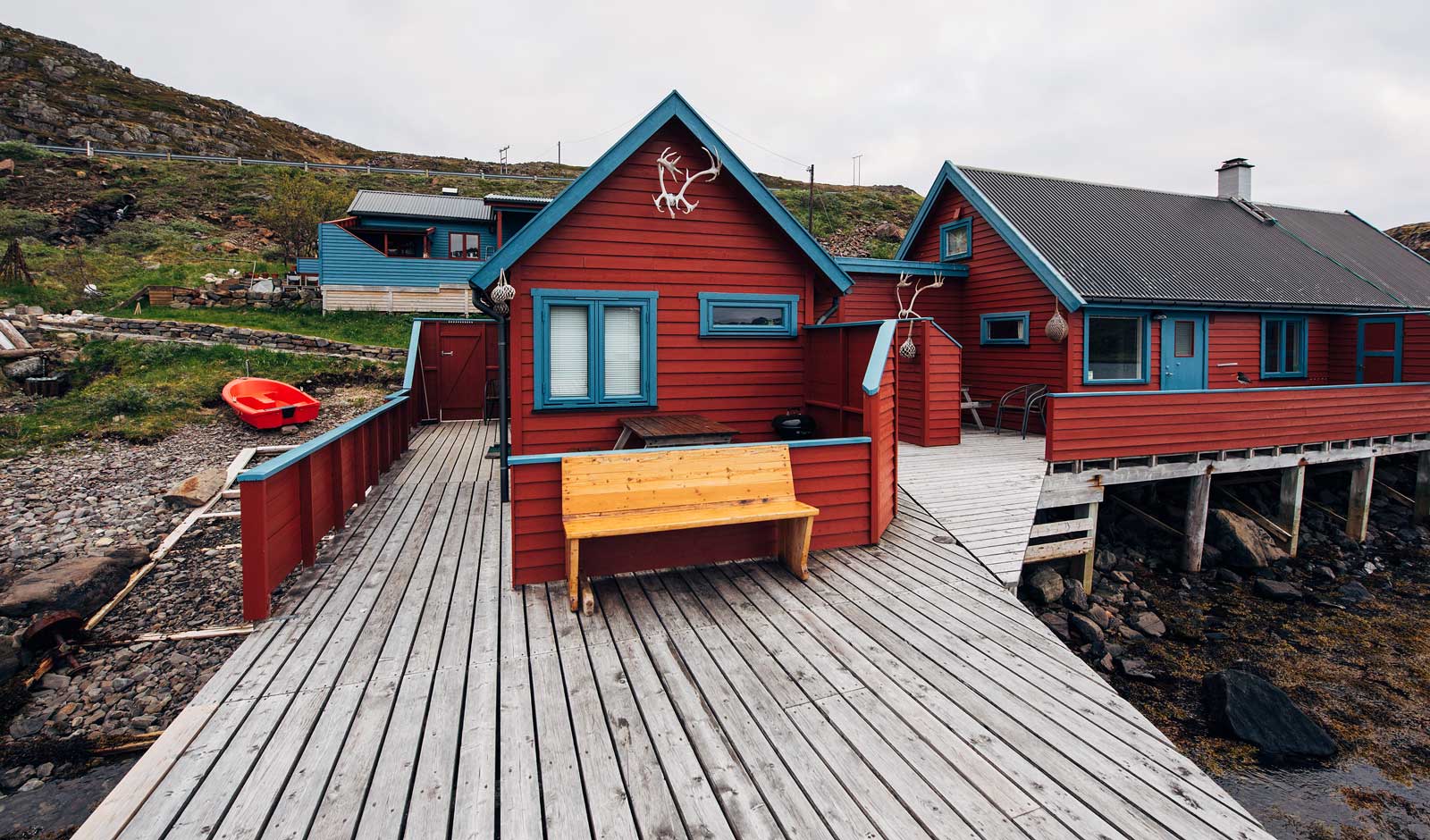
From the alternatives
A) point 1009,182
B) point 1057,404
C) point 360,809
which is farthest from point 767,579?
point 1009,182

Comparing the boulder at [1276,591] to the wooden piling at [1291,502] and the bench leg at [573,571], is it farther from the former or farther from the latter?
the bench leg at [573,571]

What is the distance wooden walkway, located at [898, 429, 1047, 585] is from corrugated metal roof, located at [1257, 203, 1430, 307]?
11965 millimetres

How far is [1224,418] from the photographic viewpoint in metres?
9.85

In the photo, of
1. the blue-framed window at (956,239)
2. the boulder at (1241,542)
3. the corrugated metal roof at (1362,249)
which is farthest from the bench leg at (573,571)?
the corrugated metal roof at (1362,249)

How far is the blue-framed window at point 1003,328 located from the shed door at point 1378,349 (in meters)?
8.30

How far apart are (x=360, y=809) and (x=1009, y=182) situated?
52.9 ft

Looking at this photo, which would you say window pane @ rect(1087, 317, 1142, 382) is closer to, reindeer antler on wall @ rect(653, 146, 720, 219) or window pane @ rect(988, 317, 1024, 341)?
window pane @ rect(988, 317, 1024, 341)

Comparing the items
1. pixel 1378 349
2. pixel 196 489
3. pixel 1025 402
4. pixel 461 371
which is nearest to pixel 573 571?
pixel 196 489

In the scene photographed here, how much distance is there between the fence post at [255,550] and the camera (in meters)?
4.16

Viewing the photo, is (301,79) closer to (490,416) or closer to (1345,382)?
(490,416)

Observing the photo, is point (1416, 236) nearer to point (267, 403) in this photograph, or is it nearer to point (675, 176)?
point (675, 176)

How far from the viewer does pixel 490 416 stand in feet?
47.9

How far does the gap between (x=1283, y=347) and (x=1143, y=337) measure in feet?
15.2

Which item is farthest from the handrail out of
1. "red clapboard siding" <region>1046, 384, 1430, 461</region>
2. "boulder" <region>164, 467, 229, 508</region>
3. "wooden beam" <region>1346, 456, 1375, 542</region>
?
"wooden beam" <region>1346, 456, 1375, 542</region>
